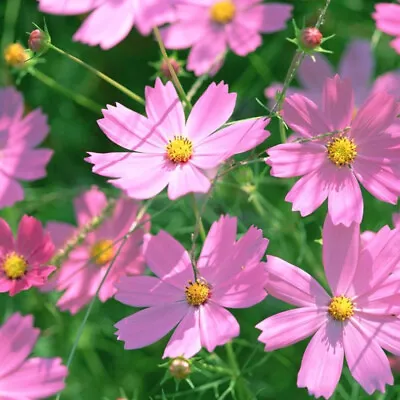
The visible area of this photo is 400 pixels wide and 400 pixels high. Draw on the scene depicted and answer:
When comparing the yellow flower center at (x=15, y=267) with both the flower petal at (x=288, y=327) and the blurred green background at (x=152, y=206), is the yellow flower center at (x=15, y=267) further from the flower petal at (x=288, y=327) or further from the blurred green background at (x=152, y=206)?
Answer: the flower petal at (x=288, y=327)

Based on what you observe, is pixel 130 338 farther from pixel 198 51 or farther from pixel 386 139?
pixel 198 51

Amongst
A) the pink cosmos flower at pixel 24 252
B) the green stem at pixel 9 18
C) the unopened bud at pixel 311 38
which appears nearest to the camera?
the unopened bud at pixel 311 38

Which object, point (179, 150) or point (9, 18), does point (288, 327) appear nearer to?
point (179, 150)

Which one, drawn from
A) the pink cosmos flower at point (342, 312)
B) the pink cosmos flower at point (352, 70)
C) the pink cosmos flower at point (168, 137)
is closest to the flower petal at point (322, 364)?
the pink cosmos flower at point (342, 312)

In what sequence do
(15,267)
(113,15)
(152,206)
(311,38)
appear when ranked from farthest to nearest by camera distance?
(152,206), (15,267), (113,15), (311,38)

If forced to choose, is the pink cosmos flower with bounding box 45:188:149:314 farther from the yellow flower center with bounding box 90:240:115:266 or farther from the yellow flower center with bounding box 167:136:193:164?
the yellow flower center with bounding box 167:136:193:164

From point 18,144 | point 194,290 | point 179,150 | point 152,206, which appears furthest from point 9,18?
point 194,290

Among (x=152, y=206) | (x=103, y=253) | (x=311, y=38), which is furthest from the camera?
(x=152, y=206)
